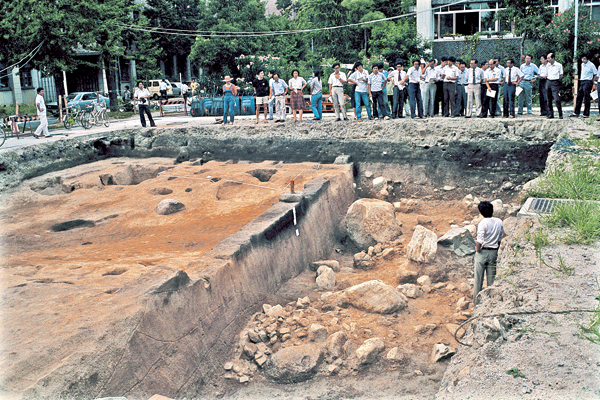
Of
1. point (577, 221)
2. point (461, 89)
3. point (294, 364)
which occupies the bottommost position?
point (294, 364)

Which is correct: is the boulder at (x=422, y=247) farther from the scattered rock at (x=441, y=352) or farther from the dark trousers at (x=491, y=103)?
the dark trousers at (x=491, y=103)

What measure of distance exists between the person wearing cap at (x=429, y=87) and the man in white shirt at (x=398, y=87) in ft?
1.74

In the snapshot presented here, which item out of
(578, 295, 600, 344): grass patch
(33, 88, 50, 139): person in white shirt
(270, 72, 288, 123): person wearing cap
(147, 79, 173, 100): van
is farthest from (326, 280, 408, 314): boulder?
(147, 79, 173, 100): van

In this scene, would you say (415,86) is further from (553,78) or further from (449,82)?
(553,78)

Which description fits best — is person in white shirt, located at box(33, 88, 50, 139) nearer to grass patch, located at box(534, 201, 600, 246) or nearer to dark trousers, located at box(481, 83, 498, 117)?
dark trousers, located at box(481, 83, 498, 117)

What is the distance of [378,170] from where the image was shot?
1198 cm

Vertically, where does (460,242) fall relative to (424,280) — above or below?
above

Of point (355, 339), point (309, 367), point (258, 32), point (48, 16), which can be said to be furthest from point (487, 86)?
point (258, 32)

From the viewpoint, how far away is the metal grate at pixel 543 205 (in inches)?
235

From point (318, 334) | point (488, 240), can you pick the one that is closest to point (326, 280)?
point (318, 334)

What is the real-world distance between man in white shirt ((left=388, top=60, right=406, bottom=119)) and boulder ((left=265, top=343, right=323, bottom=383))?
8.63 meters

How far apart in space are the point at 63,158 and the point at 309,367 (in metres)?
10.2

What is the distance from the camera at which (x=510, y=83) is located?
11648 mm

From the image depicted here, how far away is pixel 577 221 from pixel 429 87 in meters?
7.75
